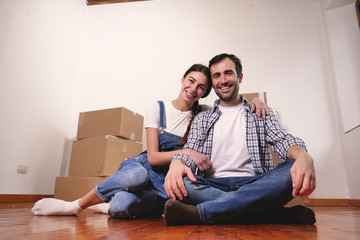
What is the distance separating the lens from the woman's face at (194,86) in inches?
50.3

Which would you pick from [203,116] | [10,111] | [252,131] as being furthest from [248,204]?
[10,111]

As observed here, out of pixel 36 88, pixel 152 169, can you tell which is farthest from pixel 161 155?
pixel 36 88

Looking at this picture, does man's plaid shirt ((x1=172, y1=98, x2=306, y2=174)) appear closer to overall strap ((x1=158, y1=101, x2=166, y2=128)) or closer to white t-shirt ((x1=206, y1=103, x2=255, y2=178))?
white t-shirt ((x1=206, y1=103, x2=255, y2=178))

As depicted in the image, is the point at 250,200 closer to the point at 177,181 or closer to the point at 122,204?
the point at 177,181

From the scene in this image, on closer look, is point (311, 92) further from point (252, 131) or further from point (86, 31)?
point (86, 31)

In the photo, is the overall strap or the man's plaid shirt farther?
the overall strap

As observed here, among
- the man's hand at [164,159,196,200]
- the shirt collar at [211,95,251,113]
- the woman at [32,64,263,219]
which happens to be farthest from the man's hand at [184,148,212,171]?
the shirt collar at [211,95,251,113]

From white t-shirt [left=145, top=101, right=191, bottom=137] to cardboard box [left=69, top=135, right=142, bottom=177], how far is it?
2.46ft

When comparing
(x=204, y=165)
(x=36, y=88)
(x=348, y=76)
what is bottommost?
(x=204, y=165)

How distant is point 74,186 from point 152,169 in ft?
3.46

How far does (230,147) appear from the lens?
1.13m

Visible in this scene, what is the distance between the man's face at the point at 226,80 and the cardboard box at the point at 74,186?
3.78ft

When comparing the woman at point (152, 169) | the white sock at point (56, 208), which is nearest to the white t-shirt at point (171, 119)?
the woman at point (152, 169)

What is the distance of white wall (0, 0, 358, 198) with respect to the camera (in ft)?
7.26
